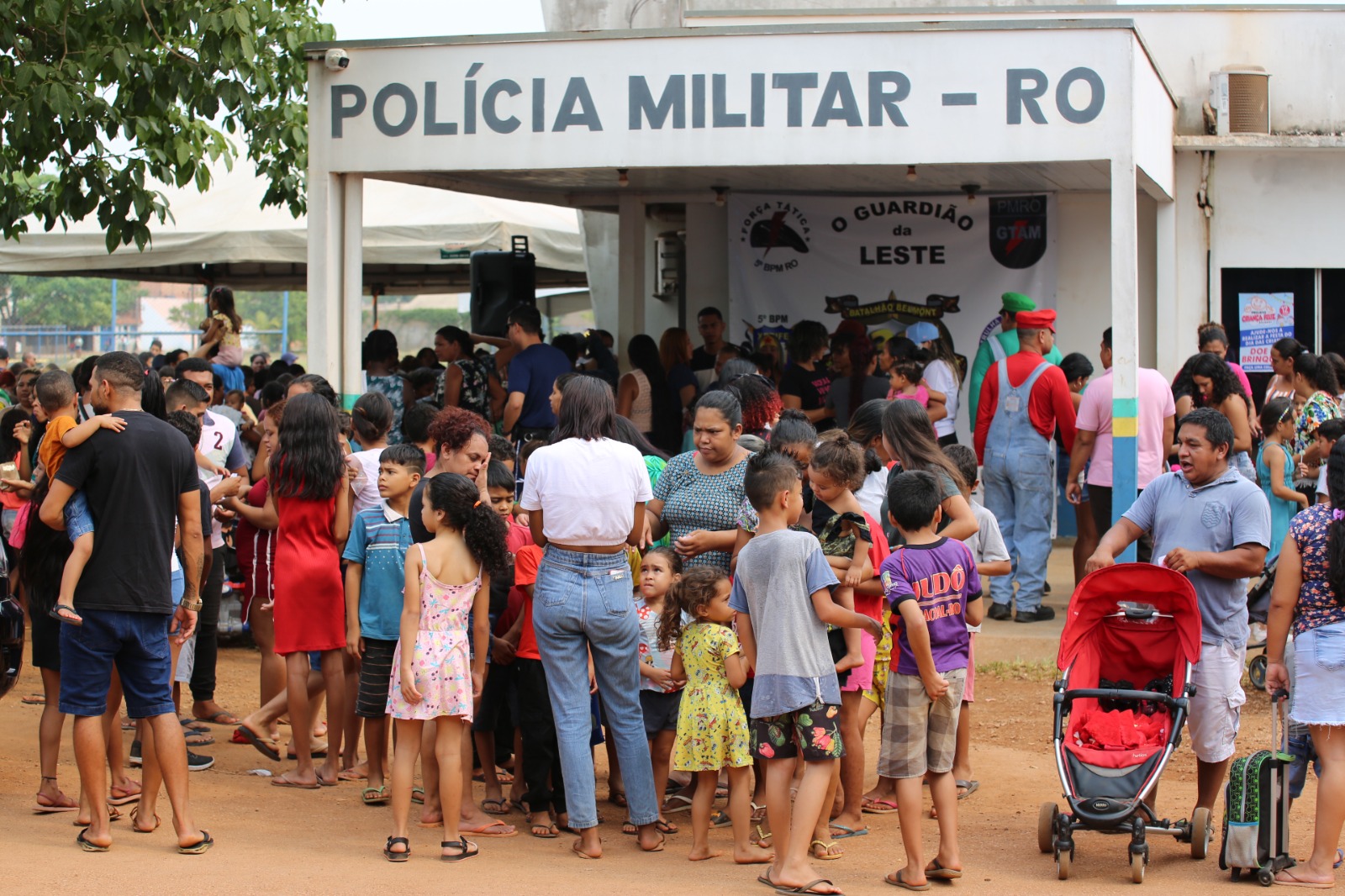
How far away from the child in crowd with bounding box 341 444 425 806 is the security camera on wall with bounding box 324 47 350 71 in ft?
12.9

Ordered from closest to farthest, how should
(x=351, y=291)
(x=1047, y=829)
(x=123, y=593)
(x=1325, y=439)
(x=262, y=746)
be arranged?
(x=123, y=593), (x=1047, y=829), (x=262, y=746), (x=1325, y=439), (x=351, y=291)

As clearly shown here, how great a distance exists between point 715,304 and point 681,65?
15.2 feet

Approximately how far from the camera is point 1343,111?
41.5ft

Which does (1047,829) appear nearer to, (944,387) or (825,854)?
(825,854)

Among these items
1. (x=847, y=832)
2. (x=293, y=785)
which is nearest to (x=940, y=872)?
(x=847, y=832)

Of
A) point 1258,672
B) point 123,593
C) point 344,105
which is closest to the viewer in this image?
point 123,593

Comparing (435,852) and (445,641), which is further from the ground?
(445,641)

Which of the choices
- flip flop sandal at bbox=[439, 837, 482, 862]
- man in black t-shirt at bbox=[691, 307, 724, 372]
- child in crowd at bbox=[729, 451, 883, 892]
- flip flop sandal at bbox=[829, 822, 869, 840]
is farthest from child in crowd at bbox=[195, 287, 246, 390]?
child in crowd at bbox=[729, 451, 883, 892]

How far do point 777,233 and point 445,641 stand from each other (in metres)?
8.02

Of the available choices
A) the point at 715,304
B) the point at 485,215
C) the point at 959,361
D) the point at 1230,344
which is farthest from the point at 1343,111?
the point at 485,215

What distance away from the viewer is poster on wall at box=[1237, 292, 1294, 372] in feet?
41.7

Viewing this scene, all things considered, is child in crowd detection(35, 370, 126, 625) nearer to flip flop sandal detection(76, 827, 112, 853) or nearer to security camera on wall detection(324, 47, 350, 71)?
flip flop sandal detection(76, 827, 112, 853)

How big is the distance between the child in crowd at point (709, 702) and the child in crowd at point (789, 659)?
0.25 metres

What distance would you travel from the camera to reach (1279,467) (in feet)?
28.2
